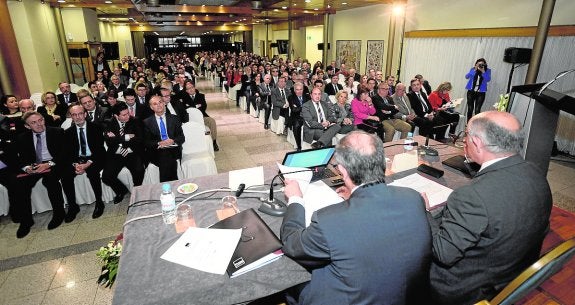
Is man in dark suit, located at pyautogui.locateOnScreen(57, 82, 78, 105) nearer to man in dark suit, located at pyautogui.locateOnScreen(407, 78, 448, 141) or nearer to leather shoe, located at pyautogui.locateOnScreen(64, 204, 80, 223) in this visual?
leather shoe, located at pyautogui.locateOnScreen(64, 204, 80, 223)

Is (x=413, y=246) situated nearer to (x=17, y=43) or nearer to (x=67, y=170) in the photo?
(x=67, y=170)

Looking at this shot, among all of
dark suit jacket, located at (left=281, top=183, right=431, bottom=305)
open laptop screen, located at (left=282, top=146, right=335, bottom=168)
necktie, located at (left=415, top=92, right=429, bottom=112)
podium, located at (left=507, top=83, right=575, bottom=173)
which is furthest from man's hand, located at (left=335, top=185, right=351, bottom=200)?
necktie, located at (left=415, top=92, right=429, bottom=112)

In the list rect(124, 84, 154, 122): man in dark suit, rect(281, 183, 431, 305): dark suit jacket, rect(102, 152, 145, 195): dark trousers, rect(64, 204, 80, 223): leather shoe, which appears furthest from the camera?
rect(124, 84, 154, 122): man in dark suit

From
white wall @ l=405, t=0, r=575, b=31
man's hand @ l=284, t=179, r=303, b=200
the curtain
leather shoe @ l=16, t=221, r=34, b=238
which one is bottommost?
leather shoe @ l=16, t=221, r=34, b=238

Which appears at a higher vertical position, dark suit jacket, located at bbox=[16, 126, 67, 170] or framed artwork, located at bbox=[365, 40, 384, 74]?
framed artwork, located at bbox=[365, 40, 384, 74]

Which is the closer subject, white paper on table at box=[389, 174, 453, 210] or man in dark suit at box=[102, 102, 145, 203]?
white paper on table at box=[389, 174, 453, 210]

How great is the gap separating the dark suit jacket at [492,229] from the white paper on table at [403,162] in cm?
109

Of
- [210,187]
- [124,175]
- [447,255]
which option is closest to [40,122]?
[124,175]

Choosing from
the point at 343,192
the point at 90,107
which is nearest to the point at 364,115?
the point at 343,192

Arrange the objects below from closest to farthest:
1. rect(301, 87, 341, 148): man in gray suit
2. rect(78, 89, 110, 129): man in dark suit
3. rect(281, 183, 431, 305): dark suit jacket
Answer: rect(281, 183, 431, 305): dark suit jacket
rect(78, 89, 110, 129): man in dark suit
rect(301, 87, 341, 148): man in gray suit

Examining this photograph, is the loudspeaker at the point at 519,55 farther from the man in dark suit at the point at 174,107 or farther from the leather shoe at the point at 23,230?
the leather shoe at the point at 23,230

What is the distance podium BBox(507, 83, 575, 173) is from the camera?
2.65 meters

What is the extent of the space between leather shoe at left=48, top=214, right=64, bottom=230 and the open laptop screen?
2942 mm

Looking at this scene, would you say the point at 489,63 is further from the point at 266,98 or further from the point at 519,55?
the point at 266,98
